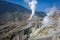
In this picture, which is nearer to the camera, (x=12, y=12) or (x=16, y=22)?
(x=16, y=22)

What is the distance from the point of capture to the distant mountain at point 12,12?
1368cm

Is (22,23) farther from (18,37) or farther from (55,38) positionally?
(55,38)

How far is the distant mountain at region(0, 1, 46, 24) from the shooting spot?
44.9 ft

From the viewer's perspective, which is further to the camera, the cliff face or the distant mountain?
the distant mountain

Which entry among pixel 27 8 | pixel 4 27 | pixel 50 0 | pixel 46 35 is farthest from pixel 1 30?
pixel 50 0

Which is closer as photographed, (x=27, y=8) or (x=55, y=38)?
(x=55, y=38)

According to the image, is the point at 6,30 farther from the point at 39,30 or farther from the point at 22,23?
the point at 39,30

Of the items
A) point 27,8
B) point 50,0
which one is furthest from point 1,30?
point 50,0

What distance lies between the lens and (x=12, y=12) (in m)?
13.9

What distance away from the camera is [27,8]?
13.7m

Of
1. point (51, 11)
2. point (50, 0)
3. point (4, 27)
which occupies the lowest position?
point (4, 27)

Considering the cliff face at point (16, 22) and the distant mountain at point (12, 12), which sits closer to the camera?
the cliff face at point (16, 22)

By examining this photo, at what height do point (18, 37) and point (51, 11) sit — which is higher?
point (51, 11)

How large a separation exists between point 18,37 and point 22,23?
109 cm
